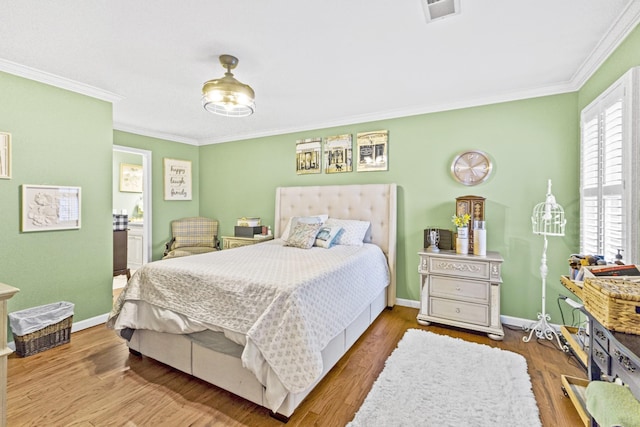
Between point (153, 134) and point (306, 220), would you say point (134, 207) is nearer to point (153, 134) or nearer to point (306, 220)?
point (153, 134)

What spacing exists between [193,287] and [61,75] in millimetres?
2404

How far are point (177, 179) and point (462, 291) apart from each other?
455cm

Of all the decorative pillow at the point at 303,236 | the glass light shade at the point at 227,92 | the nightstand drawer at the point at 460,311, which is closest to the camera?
the glass light shade at the point at 227,92

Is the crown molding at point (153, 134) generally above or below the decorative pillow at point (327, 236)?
above

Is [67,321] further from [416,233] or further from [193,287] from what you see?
[416,233]

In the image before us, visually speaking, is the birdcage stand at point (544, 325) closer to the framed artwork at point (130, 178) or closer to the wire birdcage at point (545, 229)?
the wire birdcage at point (545, 229)

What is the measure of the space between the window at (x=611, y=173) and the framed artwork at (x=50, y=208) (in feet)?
14.9

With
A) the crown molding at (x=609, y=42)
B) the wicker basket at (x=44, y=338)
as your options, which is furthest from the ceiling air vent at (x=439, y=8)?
the wicker basket at (x=44, y=338)

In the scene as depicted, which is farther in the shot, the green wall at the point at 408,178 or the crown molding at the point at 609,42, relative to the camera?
the green wall at the point at 408,178

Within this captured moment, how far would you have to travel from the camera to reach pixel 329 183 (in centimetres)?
404

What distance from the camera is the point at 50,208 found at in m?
2.69

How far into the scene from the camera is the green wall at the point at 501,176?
2.79 meters

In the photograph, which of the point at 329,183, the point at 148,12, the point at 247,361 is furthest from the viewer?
the point at 329,183

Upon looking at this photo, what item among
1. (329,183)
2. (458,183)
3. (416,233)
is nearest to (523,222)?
(458,183)
